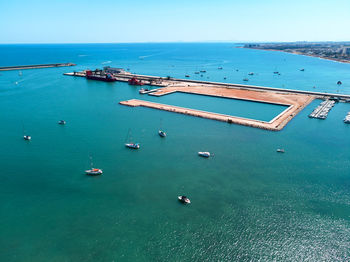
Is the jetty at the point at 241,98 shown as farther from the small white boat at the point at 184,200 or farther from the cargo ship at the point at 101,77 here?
the cargo ship at the point at 101,77

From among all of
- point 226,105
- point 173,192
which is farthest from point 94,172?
point 226,105

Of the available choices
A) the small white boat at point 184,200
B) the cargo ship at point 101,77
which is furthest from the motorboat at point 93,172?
the cargo ship at point 101,77

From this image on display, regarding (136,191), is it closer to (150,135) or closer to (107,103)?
(150,135)

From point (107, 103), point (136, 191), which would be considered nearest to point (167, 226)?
point (136, 191)

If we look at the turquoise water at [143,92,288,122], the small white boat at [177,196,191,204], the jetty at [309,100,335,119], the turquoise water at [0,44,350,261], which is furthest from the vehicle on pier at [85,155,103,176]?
the jetty at [309,100,335,119]

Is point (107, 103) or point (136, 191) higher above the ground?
point (107, 103)

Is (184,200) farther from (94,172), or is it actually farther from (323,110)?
(323,110)

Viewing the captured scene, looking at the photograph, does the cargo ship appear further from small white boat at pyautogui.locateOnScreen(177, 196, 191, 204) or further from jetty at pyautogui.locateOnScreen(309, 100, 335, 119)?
small white boat at pyautogui.locateOnScreen(177, 196, 191, 204)
